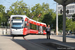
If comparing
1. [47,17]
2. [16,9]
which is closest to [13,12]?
[16,9]

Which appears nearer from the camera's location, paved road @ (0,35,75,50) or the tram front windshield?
paved road @ (0,35,75,50)

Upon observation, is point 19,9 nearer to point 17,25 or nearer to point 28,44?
point 17,25

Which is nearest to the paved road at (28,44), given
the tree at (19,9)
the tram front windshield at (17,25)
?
the tram front windshield at (17,25)

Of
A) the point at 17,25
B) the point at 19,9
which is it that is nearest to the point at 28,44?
the point at 17,25

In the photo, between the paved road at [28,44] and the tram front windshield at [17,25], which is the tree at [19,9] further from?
the paved road at [28,44]

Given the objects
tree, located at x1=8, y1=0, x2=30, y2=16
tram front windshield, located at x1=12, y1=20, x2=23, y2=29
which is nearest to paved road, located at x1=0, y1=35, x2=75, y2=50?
tram front windshield, located at x1=12, y1=20, x2=23, y2=29

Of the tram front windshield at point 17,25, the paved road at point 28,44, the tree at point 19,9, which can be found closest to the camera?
the paved road at point 28,44

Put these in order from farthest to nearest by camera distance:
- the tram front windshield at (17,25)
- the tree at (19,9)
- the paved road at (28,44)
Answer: the tree at (19,9), the tram front windshield at (17,25), the paved road at (28,44)

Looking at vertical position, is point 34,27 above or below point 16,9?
below

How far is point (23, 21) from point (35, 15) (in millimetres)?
42770

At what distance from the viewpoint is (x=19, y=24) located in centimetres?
3119

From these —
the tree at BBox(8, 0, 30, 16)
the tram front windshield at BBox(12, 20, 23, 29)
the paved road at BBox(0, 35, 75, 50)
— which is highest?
the tree at BBox(8, 0, 30, 16)

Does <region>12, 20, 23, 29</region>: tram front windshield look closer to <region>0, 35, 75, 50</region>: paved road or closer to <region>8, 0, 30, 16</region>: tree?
<region>0, 35, 75, 50</region>: paved road

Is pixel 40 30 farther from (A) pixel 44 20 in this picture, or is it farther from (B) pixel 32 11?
(A) pixel 44 20
